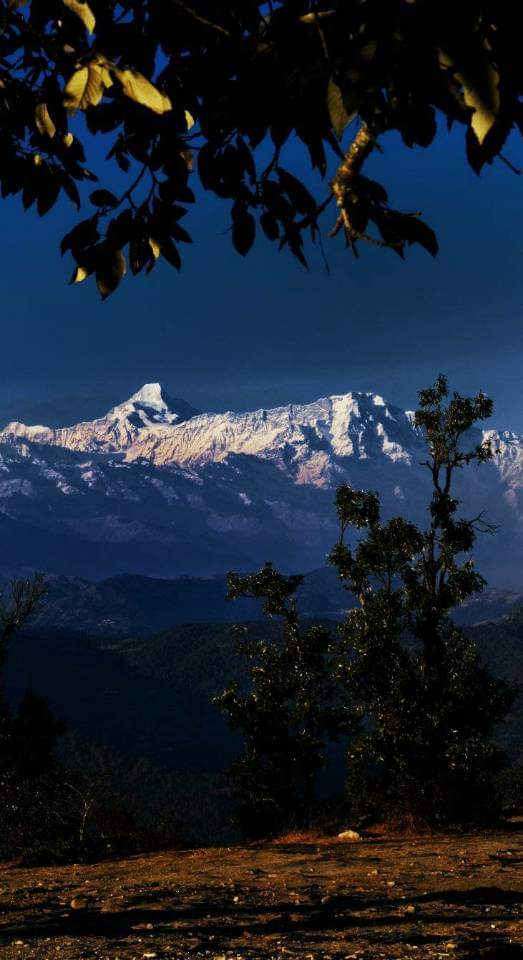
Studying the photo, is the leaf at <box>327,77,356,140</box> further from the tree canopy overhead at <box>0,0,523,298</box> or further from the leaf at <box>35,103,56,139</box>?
the leaf at <box>35,103,56,139</box>

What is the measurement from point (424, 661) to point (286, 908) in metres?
17.7

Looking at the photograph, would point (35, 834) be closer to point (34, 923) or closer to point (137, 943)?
point (34, 923)

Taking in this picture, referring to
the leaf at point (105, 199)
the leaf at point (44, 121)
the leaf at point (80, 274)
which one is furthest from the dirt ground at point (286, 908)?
the leaf at point (44, 121)

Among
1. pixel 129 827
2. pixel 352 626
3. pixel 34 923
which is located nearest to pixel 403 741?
pixel 352 626

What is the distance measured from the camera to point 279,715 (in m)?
33.9

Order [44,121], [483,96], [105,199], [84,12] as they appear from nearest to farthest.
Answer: [483,96]
[84,12]
[44,121]
[105,199]

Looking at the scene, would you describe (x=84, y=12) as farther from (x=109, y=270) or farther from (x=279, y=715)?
(x=279, y=715)

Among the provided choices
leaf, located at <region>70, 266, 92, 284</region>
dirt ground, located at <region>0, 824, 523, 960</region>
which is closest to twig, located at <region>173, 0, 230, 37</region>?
leaf, located at <region>70, 266, 92, 284</region>

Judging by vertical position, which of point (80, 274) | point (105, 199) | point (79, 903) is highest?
point (105, 199)

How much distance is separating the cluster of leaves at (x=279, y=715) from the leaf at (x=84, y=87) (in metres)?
31.1

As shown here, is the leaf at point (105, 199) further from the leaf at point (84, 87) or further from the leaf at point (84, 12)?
the leaf at point (84, 87)

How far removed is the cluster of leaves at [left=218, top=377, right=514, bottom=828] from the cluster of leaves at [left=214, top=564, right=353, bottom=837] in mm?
128

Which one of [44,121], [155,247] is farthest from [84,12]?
[155,247]

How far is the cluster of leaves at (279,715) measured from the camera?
110 feet
